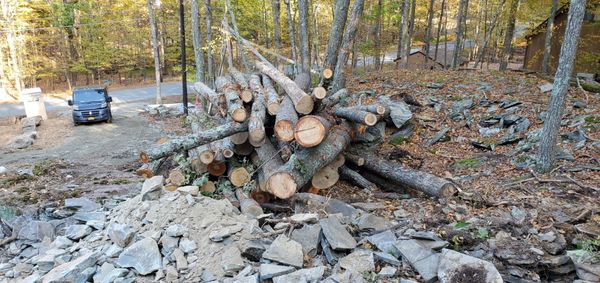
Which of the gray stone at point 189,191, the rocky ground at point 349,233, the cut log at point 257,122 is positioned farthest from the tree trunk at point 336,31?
the gray stone at point 189,191

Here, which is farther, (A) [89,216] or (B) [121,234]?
(A) [89,216]

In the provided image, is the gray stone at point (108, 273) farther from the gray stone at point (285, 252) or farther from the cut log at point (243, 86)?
the cut log at point (243, 86)

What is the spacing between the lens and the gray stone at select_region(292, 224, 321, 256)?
194 inches

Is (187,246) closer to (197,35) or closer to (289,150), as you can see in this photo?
(289,150)

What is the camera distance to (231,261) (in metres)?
4.71

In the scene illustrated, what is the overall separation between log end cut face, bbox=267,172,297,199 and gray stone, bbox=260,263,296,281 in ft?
6.89

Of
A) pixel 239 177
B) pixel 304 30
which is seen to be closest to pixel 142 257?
pixel 239 177

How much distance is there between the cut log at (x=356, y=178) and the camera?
26.5 feet

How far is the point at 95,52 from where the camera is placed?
106 ft

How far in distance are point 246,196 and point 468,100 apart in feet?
26.4

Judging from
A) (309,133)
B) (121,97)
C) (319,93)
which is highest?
(319,93)

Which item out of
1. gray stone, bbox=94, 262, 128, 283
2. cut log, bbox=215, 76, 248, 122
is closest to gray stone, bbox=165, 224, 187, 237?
gray stone, bbox=94, 262, 128, 283

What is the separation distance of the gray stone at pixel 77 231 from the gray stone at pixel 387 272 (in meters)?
4.32

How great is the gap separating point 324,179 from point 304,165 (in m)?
0.96
